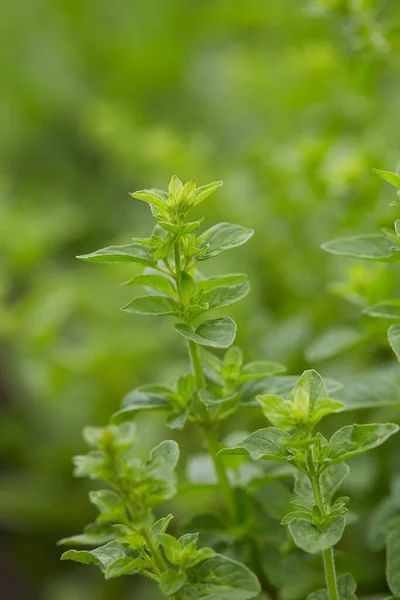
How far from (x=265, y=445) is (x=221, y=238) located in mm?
178

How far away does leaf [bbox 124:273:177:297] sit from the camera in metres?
0.62

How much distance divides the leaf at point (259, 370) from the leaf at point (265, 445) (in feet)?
0.23

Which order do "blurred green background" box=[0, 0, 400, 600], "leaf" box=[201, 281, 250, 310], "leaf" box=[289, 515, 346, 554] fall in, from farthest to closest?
"blurred green background" box=[0, 0, 400, 600], "leaf" box=[201, 281, 250, 310], "leaf" box=[289, 515, 346, 554]

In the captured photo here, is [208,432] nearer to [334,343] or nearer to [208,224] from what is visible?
[334,343]

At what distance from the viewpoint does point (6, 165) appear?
2.06 meters

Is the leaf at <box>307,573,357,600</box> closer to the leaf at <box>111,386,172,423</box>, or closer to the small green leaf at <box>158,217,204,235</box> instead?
the leaf at <box>111,386,172,423</box>

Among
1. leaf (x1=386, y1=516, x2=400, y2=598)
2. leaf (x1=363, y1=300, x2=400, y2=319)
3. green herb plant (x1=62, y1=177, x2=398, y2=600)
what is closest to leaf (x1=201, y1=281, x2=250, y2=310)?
green herb plant (x1=62, y1=177, x2=398, y2=600)

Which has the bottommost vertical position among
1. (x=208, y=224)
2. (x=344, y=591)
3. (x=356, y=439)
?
(x=344, y=591)

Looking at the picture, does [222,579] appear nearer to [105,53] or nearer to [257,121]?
[257,121]

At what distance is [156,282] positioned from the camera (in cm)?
63

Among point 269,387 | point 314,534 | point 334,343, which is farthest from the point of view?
point 334,343

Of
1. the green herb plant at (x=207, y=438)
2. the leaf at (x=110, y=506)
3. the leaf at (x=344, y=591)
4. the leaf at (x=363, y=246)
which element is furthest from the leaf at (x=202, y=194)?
the leaf at (x=344, y=591)

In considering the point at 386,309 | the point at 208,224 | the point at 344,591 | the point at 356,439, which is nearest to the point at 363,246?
the point at 386,309

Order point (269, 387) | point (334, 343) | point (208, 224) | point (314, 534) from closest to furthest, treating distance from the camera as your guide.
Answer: point (314, 534)
point (269, 387)
point (334, 343)
point (208, 224)
